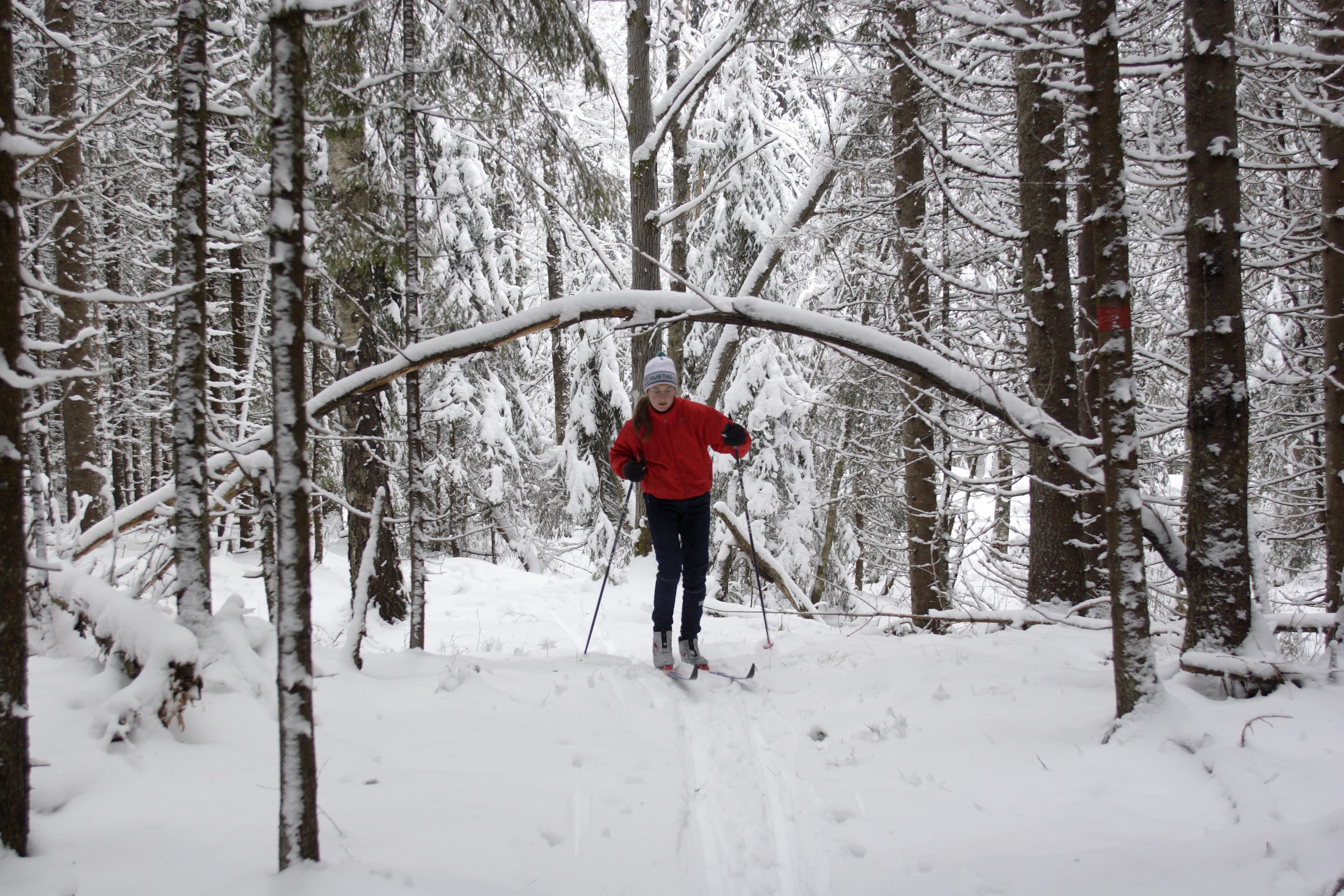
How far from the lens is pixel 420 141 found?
690 cm

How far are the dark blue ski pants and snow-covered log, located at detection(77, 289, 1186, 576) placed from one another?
149 centimetres

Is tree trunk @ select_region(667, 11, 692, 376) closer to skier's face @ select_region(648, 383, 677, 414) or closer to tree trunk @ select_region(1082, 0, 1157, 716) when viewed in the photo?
skier's face @ select_region(648, 383, 677, 414)

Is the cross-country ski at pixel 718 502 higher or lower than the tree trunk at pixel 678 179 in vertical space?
lower

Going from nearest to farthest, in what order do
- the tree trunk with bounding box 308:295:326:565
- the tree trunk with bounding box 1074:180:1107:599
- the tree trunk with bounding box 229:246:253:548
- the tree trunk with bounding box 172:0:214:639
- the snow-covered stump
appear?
the tree trunk with bounding box 172:0:214:639
the snow-covered stump
the tree trunk with bounding box 1074:180:1107:599
the tree trunk with bounding box 308:295:326:565
the tree trunk with bounding box 229:246:253:548

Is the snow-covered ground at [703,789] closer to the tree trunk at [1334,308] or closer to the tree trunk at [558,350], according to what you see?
the tree trunk at [1334,308]

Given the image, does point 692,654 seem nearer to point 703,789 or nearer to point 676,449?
point 676,449

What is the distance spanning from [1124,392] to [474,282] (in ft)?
37.6

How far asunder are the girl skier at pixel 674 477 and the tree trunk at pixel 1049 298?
8.04ft

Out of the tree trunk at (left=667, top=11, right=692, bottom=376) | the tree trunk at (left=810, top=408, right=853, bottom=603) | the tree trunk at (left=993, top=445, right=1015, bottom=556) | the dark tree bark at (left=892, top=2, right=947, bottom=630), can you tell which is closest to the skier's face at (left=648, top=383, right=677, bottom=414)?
the dark tree bark at (left=892, top=2, right=947, bottom=630)

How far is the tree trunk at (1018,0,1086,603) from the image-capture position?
5.31 metres

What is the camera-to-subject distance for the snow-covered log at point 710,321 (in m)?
4.06

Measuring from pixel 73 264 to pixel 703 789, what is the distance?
1070 cm

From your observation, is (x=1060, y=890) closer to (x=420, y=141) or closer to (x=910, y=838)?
(x=910, y=838)

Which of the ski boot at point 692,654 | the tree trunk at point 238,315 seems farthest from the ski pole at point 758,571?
the tree trunk at point 238,315
